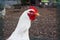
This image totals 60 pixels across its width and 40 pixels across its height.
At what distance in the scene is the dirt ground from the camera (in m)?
3.05

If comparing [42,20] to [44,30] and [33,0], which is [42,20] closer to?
[44,30]

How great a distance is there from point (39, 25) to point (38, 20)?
0.31 meters

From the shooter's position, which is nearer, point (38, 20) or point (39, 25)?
point (39, 25)

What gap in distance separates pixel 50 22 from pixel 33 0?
0.78 m

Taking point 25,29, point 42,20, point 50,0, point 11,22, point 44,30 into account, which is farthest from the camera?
point 42,20

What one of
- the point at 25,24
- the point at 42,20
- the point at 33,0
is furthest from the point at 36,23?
the point at 25,24

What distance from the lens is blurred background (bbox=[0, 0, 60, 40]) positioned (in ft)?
9.80

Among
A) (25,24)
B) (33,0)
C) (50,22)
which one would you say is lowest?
(50,22)

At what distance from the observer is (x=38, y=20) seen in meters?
3.91

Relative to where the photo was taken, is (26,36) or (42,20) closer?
(26,36)

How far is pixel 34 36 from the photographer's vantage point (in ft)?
9.97

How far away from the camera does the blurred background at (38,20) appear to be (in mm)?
2988

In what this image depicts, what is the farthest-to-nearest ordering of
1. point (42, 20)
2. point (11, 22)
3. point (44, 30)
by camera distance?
point (42, 20) → point (11, 22) → point (44, 30)

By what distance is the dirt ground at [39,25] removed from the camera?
10.0 ft
